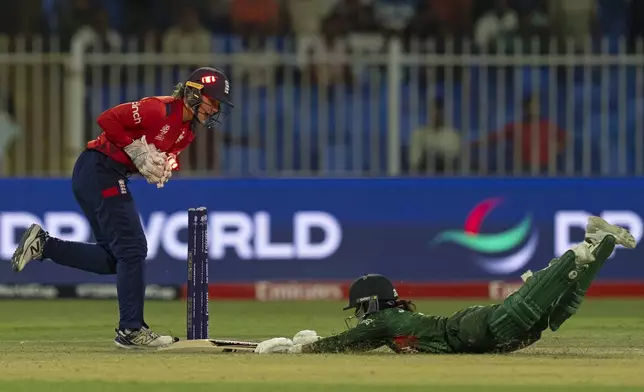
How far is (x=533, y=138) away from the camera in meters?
17.2

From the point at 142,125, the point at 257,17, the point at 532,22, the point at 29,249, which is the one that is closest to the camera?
the point at 142,125

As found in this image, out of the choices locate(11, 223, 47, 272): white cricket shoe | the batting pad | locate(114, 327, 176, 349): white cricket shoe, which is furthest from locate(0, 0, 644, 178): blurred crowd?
the batting pad

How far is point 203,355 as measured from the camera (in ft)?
36.2

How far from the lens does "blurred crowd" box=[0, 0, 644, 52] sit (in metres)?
19.1

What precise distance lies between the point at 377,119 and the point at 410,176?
888 millimetres

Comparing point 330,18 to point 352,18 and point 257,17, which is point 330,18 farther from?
point 257,17

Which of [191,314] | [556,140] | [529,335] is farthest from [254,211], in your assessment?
[529,335]

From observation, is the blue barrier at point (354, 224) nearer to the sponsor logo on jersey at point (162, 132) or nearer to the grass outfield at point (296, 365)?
the grass outfield at point (296, 365)

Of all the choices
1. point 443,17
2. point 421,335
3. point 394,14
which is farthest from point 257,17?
point 421,335

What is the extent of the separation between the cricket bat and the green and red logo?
5.50m

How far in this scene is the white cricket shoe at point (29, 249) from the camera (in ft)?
38.4

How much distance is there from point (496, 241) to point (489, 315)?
20.6 feet

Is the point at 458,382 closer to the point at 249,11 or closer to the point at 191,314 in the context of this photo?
the point at 191,314

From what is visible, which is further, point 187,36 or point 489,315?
point 187,36
